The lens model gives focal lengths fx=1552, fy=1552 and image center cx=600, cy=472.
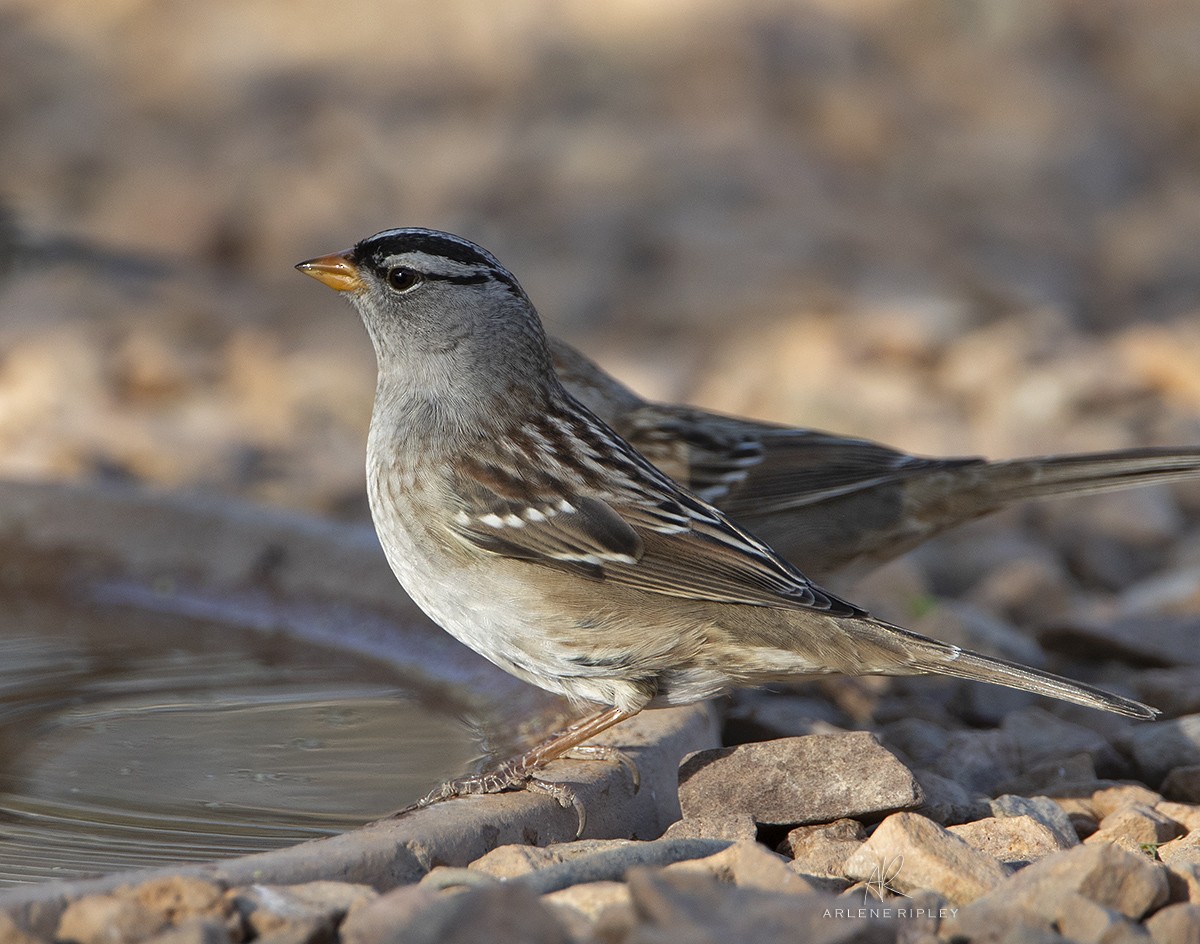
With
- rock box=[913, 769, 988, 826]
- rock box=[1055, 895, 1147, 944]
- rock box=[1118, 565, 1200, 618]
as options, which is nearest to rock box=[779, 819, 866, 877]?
rock box=[913, 769, 988, 826]

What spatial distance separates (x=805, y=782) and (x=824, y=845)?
0.54 ft

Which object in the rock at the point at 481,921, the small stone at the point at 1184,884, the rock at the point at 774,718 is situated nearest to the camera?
the rock at the point at 481,921

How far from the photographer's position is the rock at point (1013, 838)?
349 centimetres

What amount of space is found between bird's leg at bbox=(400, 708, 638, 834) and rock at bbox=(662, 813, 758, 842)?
247mm

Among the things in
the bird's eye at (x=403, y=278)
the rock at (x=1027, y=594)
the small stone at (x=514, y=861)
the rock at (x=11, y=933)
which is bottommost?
the rock at (x=11, y=933)

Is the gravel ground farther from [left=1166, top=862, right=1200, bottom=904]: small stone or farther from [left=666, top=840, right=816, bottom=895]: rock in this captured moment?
[left=666, top=840, right=816, bottom=895]: rock

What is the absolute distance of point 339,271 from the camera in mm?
4504

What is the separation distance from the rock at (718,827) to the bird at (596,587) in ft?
1.40

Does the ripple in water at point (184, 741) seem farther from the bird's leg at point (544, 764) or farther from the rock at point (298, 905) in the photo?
the rock at point (298, 905)

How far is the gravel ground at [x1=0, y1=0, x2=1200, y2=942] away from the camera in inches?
240

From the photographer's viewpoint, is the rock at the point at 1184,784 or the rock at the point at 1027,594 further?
the rock at the point at 1027,594

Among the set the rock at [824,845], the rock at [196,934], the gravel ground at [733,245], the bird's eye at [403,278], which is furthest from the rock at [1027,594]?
the rock at [196,934]

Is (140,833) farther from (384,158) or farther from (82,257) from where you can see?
(384,158)

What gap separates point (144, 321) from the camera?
8.76 meters
